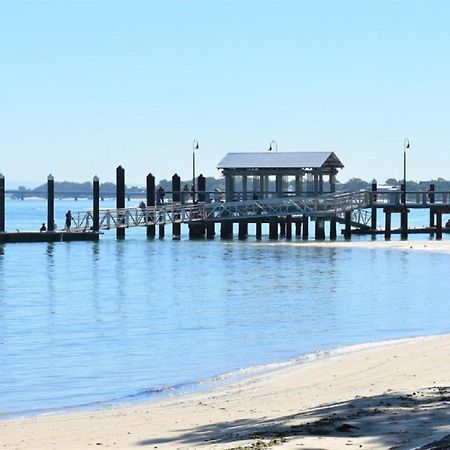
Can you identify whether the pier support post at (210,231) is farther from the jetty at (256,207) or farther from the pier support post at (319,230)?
the pier support post at (319,230)

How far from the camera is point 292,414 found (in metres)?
16.0

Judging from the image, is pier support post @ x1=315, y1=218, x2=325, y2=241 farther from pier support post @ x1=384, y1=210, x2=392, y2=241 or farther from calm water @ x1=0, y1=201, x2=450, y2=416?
calm water @ x1=0, y1=201, x2=450, y2=416

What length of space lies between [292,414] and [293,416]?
0.63 metres

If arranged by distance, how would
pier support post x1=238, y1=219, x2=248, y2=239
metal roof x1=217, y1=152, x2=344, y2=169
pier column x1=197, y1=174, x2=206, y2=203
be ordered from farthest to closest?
pier column x1=197, y1=174, x2=206, y2=203
pier support post x1=238, y1=219, x2=248, y2=239
metal roof x1=217, y1=152, x2=344, y2=169

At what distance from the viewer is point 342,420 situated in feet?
46.4

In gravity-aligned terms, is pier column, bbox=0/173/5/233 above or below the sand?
above

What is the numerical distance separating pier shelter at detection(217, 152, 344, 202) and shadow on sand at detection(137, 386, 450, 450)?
55559 millimetres

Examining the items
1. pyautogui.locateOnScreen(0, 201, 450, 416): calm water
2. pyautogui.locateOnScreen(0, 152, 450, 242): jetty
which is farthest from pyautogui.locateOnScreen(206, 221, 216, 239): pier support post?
pyautogui.locateOnScreen(0, 201, 450, 416): calm water

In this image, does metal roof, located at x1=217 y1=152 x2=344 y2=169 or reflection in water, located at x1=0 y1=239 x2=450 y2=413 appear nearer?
reflection in water, located at x1=0 y1=239 x2=450 y2=413

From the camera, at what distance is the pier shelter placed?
71.9 meters

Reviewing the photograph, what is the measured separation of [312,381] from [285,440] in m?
7.64

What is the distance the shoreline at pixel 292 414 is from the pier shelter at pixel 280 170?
48752 mm

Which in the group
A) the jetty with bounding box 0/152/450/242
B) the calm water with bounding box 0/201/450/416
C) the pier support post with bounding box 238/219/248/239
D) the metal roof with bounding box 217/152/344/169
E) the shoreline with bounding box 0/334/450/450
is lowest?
the calm water with bounding box 0/201/450/416

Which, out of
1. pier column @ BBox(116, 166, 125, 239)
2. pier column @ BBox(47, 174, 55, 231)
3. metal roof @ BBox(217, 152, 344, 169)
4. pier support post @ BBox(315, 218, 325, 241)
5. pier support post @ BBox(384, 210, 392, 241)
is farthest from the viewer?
pier column @ BBox(116, 166, 125, 239)
